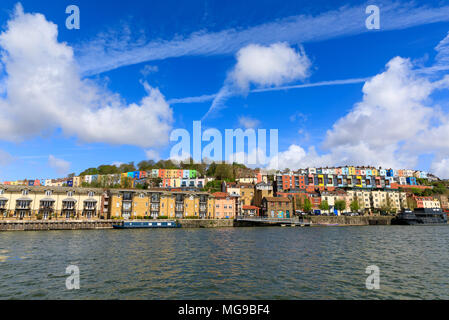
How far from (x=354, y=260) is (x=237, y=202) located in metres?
82.3

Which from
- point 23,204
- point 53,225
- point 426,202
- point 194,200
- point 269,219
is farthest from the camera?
point 426,202

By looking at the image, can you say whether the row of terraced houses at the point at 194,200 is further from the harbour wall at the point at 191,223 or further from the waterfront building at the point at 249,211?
the harbour wall at the point at 191,223

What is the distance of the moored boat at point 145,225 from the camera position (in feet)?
239

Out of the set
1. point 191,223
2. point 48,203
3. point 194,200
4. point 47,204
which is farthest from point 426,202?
point 47,204

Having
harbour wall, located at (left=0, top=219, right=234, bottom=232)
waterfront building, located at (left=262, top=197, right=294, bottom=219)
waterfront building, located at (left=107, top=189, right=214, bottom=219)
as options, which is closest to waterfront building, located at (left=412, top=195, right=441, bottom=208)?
waterfront building, located at (left=262, top=197, right=294, bottom=219)

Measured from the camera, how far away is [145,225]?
7538 cm

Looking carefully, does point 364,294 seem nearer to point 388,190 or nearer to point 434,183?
point 388,190

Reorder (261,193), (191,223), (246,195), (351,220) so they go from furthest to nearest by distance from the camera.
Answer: (246,195) < (261,193) < (351,220) < (191,223)

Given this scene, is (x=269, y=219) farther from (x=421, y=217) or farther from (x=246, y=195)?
(x=421, y=217)

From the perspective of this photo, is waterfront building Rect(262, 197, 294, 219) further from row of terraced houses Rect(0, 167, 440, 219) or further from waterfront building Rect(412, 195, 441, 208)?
waterfront building Rect(412, 195, 441, 208)

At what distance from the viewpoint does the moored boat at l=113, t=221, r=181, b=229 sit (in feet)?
239

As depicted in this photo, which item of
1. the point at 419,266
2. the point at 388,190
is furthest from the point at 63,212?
the point at 388,190

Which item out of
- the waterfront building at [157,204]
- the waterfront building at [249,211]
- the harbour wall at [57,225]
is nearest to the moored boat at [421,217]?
the waterfront building at [249,211]

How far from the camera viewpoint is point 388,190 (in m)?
147
